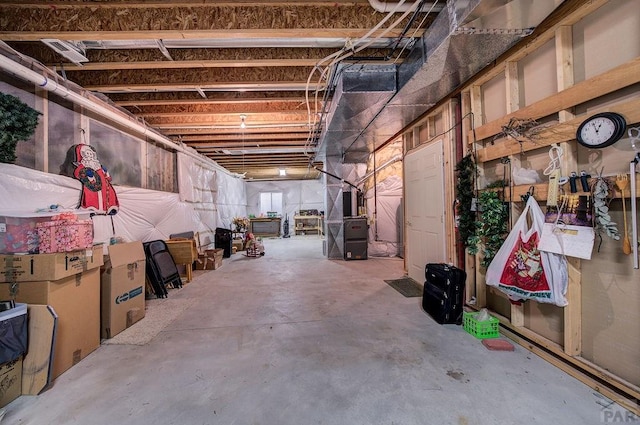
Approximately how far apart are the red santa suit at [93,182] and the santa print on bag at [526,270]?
14.2 feet

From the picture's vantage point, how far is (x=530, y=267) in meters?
1.96

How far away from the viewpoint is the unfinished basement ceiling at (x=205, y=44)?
83.9 inches

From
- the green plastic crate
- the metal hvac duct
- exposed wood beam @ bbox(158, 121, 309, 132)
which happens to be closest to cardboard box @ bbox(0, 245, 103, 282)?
the metal hvac duct

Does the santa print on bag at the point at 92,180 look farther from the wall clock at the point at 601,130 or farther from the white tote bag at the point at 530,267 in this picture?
the wall clock at the point at 601,130

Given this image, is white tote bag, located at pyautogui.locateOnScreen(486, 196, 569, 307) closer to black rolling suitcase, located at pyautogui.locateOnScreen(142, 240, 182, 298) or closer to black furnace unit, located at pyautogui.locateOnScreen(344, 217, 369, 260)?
black furnace unit, located at pyautogui.locateOnScreen(344, 217, 369, 260)

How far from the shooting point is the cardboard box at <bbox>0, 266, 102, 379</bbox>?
1.82 m

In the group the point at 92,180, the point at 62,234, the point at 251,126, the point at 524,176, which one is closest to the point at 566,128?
the point at 524,176

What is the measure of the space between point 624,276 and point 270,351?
8.11 feet

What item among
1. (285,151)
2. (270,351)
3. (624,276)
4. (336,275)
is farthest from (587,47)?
(285,151)

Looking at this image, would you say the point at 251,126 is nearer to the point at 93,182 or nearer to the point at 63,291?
the point at 93,182

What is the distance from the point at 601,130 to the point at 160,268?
478 centimetres

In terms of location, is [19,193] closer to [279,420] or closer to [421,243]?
[279,420]

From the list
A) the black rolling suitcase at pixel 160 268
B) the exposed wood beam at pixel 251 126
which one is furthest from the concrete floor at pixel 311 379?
the exposed wood beam at pixel 251 126

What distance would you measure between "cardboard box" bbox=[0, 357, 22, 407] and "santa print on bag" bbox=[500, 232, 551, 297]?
3.48 metres
